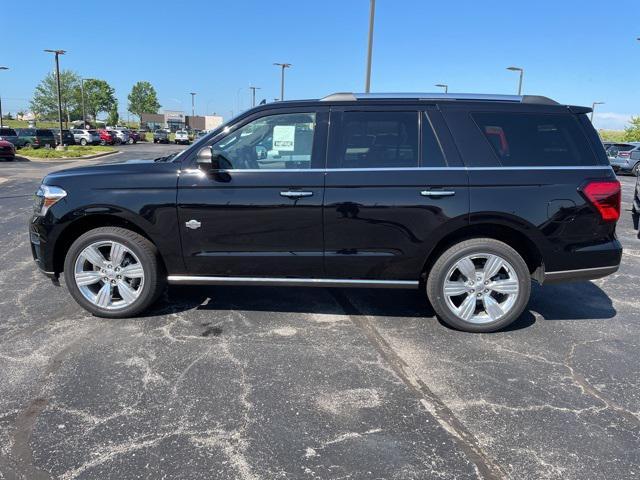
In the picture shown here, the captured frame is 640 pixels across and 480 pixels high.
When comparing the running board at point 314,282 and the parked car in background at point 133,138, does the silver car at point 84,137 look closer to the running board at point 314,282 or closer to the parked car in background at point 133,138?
the parked car in background at point 133,138

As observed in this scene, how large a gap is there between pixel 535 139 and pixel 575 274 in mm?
1152

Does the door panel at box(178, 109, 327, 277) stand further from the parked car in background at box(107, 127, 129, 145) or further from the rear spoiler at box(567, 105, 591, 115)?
the parked car in background at box(107, 127, 129, 145)

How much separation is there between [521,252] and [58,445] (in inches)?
144

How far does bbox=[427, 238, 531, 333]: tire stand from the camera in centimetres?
414

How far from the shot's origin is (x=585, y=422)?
9.82 feet

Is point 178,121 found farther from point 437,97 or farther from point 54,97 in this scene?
point 437,97

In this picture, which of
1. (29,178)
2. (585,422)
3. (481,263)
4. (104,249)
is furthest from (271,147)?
(29,178)

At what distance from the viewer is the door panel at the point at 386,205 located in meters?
4.04

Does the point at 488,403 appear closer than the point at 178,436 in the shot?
No

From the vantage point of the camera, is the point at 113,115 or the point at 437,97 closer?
the point at 437,97

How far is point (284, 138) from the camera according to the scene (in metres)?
4.25

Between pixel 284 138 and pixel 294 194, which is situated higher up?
pixel 284 138

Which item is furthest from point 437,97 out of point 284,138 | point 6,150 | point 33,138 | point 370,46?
point 33,138

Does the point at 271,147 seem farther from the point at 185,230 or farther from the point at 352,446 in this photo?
the point at 352,446
